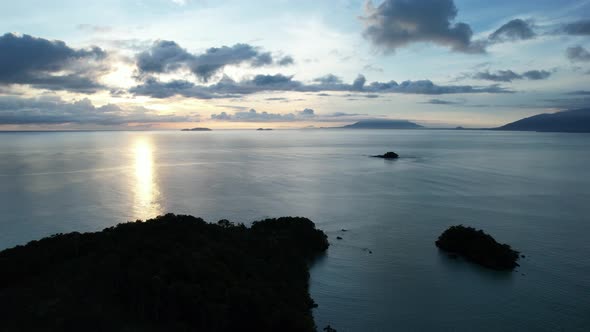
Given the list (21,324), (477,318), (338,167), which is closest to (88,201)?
(21,324)

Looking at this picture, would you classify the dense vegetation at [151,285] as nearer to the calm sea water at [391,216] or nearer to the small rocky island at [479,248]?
the calm sea water at [391,216]

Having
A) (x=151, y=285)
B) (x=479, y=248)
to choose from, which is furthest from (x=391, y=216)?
(x=151, y=285)

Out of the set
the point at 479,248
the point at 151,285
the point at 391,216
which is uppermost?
the point at 151,285

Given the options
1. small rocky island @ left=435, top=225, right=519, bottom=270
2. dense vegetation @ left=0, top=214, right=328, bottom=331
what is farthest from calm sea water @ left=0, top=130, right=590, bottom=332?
dense vegetation @ left=0, top=214, right=328, bottom=331

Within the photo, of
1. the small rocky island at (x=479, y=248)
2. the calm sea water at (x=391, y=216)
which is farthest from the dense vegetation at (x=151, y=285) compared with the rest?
the small rocky island at (x=479, y=248)

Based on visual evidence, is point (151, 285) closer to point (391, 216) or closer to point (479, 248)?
point (479, 248)

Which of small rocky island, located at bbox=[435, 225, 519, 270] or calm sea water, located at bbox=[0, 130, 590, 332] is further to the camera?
small rocky island, located at bbox=[435, 225, 519, 270]

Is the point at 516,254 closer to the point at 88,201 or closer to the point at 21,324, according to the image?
the point at 21,324

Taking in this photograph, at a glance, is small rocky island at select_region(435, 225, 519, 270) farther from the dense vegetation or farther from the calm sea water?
the dense vegetation
